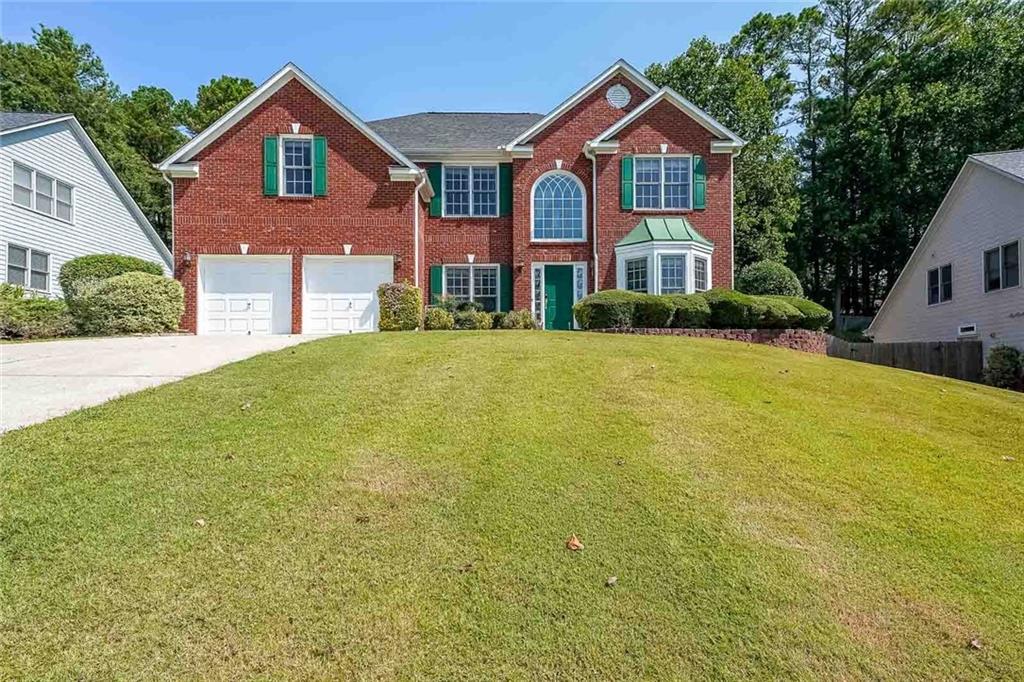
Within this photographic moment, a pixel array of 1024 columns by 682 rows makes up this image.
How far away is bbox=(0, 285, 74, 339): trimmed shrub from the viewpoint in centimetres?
1506

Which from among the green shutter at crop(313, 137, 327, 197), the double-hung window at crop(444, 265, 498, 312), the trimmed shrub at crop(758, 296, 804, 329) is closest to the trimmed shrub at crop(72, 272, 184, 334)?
the green shutter at crop(313, 137, 327, 197)

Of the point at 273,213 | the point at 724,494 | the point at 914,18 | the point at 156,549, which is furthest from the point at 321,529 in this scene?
the point at 914,18

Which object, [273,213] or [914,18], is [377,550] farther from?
[914,18]

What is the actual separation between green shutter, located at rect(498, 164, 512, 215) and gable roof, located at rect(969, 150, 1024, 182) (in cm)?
1398

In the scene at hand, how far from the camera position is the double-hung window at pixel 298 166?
18.2 metres

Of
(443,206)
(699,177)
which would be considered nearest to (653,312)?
(699,177)

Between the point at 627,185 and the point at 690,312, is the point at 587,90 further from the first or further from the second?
the point at 690,312

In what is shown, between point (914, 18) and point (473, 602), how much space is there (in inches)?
1659

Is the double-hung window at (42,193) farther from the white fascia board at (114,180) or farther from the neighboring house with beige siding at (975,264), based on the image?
the neighboring house with beige siding at (975,264)

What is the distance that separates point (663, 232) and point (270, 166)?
1203 cm

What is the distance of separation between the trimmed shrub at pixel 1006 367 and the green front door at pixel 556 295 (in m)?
11.7

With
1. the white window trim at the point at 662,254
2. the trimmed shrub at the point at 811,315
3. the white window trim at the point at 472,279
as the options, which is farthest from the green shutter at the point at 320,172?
the trimmed shrub at the point at 811,315

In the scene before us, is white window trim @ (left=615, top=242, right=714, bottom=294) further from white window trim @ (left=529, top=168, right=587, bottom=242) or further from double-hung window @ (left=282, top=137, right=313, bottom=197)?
double-hung window @ (left=282, top=137, right=313, bottom=197)

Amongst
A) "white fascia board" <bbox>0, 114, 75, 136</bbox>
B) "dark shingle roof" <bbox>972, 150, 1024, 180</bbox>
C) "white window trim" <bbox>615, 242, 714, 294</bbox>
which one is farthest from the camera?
"white window trim" <bbox>615, 242, 714, 294</bbox>
